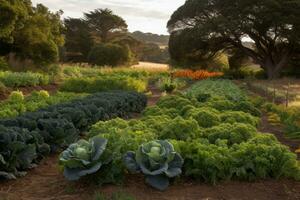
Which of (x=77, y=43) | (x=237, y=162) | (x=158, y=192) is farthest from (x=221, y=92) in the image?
(x=77, y=43)

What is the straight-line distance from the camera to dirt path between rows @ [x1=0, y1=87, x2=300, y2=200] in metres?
5.30

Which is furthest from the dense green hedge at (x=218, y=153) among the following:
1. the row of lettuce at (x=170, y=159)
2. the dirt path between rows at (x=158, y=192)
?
the dirt path between rows at (x=158, y=192)

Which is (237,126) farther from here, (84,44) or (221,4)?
(84,44)

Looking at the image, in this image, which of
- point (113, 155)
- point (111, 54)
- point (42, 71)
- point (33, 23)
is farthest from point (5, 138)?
point (111, 54)

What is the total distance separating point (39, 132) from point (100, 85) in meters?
12.4

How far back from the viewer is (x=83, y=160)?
18.1 feet

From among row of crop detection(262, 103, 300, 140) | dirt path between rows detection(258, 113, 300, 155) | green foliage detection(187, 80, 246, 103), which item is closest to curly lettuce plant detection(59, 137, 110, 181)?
dirt path between rows detection(258, 113, 300, 155)

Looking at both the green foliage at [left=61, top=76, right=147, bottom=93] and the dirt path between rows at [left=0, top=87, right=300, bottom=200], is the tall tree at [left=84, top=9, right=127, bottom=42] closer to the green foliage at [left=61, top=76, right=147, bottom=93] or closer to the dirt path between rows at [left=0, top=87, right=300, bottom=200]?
the green foliage at [left=61, top=76, right=147, bottom=93]

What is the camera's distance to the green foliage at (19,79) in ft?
64.6

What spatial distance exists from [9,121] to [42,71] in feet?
64.9

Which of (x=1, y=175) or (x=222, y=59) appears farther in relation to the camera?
(x=222, y=59)

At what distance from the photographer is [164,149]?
566cm

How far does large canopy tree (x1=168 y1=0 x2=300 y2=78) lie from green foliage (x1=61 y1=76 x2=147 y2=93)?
16.3 m

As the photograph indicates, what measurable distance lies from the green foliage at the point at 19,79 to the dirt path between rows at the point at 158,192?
1419cm
